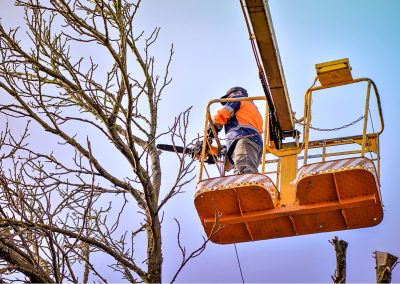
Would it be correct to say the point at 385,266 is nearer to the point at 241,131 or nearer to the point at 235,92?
the point at 241,131

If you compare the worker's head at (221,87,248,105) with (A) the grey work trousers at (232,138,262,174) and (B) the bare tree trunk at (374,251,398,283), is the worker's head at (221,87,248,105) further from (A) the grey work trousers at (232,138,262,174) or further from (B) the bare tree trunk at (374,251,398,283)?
(B) the bare tree trunk at (374,251,398,283)

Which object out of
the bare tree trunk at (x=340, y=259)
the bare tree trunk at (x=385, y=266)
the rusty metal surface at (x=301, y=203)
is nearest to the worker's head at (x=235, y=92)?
the rusty metal surface at (x=301, y=203)

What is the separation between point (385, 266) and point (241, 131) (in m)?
3.84

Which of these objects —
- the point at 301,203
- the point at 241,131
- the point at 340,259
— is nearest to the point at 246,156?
the point at 241,131

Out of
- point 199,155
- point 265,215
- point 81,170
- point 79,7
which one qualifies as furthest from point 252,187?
point 79,7

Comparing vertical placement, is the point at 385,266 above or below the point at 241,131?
below

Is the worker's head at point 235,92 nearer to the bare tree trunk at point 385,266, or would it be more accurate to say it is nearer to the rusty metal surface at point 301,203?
the rusty metal surface at point 301,203

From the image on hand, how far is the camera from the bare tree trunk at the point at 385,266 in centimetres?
634

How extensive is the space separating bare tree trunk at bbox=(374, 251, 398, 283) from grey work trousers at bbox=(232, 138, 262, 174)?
10.5 ft

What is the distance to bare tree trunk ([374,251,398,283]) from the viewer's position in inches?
250

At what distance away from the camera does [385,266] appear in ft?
20.9

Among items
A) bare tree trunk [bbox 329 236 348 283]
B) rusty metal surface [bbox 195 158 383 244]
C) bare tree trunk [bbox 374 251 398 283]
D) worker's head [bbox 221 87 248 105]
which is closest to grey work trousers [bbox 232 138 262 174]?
rusty metal surface [bbox 195 158 383 244]

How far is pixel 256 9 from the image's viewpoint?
31.1ft

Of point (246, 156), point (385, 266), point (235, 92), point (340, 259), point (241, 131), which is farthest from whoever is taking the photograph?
point (235, 92)
